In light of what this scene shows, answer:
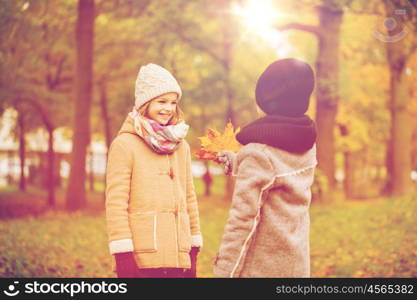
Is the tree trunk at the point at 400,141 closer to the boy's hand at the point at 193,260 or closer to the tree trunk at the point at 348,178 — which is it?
the tree trunk at the point at 348,178

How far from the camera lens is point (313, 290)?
15.0 feet

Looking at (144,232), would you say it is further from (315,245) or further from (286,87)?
(315,245)

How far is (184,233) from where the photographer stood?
13.8 ft

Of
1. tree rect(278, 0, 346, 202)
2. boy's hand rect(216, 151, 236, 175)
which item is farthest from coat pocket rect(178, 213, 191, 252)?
tree rect(278, 0, 346, 202)

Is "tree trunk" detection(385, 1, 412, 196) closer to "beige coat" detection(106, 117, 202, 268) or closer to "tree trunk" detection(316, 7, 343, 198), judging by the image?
"tree trunk" detection(316, 7, 343, 198)

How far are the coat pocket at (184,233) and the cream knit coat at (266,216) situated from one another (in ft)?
2.37

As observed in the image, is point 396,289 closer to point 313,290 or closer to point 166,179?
point 313,290

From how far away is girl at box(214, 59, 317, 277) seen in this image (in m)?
3.34

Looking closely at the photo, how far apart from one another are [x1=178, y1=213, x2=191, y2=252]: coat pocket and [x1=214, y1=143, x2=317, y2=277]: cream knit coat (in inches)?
28.5

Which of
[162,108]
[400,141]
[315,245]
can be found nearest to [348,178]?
[400,141]

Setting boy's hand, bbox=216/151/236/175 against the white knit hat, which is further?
the white knit hat

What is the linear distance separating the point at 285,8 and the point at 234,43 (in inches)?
245

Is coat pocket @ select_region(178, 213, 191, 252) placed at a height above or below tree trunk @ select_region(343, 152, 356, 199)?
above

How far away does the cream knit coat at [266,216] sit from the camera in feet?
10.9
